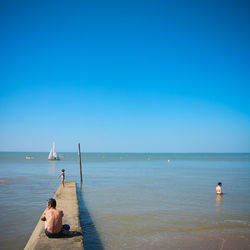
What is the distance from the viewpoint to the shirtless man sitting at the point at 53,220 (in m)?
7.41

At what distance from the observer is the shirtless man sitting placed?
24.3ft

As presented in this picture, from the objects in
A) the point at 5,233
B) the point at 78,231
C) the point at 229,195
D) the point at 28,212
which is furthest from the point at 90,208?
the point at 229,195

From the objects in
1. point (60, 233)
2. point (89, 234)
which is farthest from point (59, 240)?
point (89, 234)

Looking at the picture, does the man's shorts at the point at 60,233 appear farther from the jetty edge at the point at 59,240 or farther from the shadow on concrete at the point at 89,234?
the shadow on concrete at the point at 89,234

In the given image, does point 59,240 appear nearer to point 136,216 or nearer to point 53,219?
point 53,219

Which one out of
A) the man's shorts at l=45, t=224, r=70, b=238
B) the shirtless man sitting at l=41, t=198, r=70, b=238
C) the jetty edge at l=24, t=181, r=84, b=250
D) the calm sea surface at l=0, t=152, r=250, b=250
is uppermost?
the shirtless man sitting at l=41, t=198, r=70, b=238

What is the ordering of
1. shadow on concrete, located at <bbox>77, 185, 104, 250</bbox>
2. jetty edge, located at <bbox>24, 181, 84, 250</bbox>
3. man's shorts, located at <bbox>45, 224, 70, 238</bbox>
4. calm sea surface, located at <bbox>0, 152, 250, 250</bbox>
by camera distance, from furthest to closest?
calm sea surface, located at <bbox>0, 152, 250, 250</bbox>
shadow on concrete, located at <bbox>77, 185, 104, 250</bbox>
man's shorts, located at <bbox>45, 224, 70, 238</bbox>
jetty edge, located at <bbox>24, 181, 84, 250</bbox>

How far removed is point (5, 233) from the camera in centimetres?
1083

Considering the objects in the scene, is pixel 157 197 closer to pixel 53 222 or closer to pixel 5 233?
pixel 5 233

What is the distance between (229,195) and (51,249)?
1692cm

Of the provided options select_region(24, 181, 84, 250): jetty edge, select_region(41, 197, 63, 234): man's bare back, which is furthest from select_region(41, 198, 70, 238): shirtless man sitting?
select_region(24, 181, 84, 250): jetty edge

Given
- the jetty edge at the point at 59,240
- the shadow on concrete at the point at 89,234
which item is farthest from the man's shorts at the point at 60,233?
the shadow on concrete at the point at 89,234

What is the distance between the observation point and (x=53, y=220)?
7.44m

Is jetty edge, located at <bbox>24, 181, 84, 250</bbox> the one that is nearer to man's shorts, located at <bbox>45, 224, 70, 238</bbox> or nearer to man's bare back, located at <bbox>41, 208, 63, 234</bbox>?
man's shorts, located at <bbox>45, 224, 70, 238</bbox>
